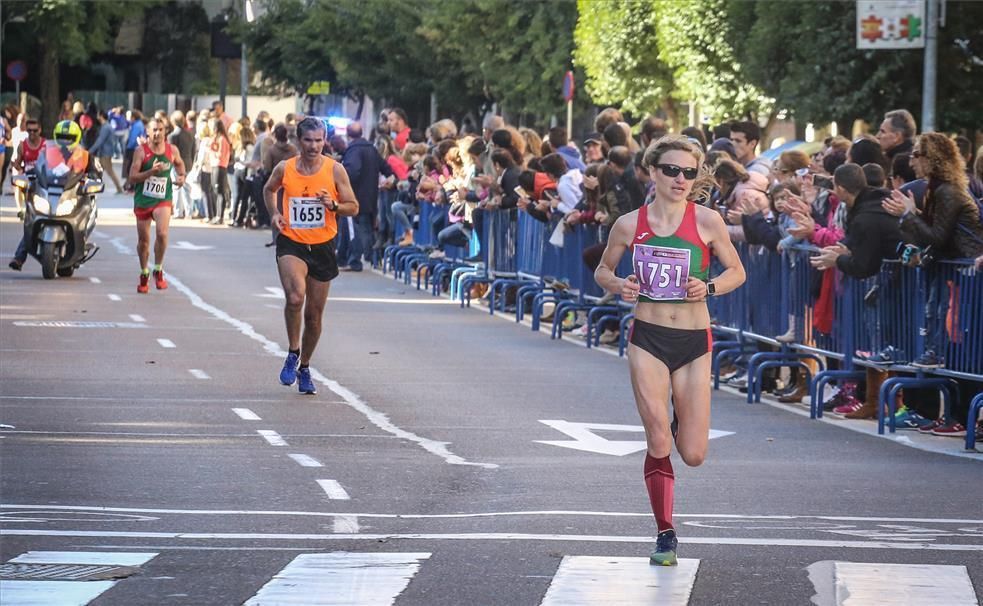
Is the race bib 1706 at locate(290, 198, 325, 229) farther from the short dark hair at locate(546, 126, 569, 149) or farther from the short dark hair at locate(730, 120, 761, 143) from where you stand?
the short dark hair at locate(546, 126, 569, 149)

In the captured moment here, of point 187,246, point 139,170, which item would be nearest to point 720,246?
point 139,170

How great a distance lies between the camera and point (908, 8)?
29344 millimetres

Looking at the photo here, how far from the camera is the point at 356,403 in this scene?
15.2 meters

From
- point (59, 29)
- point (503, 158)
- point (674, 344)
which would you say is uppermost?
point (59, 29)

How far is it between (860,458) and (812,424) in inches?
73.6

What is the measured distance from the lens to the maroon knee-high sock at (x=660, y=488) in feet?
29.5

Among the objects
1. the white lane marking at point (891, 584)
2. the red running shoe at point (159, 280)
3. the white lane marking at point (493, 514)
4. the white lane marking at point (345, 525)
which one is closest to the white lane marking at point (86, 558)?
the white lane marking at point (345, 525)

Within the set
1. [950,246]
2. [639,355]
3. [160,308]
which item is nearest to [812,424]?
[950,246]

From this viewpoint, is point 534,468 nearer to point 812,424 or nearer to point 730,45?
point 812,424

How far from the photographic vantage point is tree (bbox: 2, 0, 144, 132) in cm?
7788

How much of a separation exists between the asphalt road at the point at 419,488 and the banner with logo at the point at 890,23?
37.1 feet

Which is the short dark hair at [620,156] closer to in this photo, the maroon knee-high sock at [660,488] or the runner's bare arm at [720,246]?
the runner's bare arm at [720,246]

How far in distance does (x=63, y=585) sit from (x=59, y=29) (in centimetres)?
7300

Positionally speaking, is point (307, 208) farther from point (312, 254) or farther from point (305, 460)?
point (305, 460)
